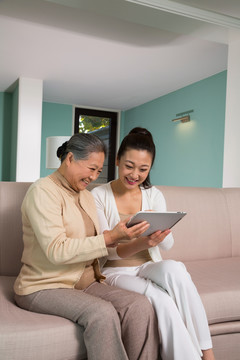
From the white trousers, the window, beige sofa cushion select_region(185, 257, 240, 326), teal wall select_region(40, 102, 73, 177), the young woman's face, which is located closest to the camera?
the white trousers

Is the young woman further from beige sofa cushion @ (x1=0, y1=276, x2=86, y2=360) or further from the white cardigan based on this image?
beige sofa cushion @ (x1=0, y1=276, x2=86, y2=360)

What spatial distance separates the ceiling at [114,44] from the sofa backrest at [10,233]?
6.71 ft

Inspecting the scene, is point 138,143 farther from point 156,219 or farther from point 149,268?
point 149,268

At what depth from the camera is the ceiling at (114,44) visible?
138 inches

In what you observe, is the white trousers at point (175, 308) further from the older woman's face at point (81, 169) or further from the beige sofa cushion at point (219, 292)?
the older woman's face at point (81, 169)

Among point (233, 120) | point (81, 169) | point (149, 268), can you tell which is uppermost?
point (233, 120)

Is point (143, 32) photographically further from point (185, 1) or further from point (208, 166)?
point (208, 166)

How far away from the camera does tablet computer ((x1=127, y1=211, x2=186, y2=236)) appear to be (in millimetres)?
1489

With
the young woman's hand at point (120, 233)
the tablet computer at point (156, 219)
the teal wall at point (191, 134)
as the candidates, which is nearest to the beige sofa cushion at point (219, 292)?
the tablet computer at point (156, 219)

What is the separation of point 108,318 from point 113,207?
2.31ft

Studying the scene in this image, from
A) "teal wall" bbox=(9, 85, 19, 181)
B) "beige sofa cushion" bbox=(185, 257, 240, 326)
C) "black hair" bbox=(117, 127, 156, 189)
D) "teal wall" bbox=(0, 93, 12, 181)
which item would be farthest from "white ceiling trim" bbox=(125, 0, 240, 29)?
"teal wall" bbox=(0, 93, 12, 181)

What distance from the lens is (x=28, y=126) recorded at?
6441 millimetres

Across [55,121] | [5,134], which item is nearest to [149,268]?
[5,134]

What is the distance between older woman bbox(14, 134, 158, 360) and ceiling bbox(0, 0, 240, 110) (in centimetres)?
222
